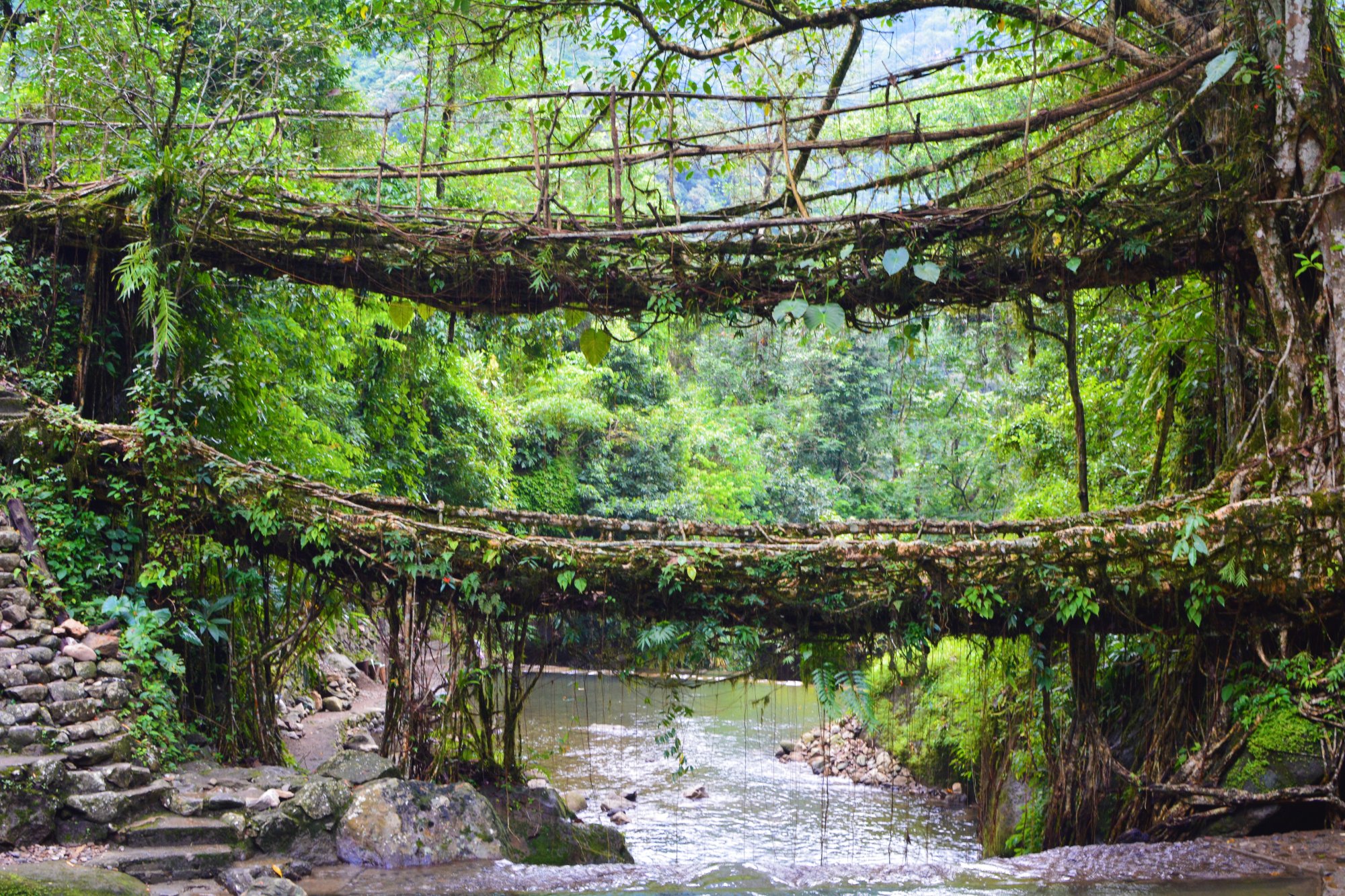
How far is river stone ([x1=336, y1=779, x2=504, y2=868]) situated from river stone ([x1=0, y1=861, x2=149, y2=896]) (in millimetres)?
1267

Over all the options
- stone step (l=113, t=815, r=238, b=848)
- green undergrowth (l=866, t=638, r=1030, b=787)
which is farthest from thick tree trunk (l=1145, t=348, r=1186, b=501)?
stone step (l=113, t=815, r=238, b=848)

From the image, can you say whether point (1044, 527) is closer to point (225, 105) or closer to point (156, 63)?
point (225, 105)

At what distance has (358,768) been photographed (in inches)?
244

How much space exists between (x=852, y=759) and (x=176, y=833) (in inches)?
338

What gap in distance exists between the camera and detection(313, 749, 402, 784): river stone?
611cm

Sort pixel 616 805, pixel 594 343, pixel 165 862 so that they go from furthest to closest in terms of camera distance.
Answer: pixel 616 805, pixel 594 343, pixel 165 862

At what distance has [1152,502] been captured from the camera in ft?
20.0

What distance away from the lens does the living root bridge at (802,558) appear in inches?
221

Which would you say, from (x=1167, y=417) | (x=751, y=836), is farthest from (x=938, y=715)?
(x=1167, y=417)

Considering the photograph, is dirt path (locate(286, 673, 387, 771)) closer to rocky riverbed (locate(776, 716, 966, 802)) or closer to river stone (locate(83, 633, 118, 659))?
river stone (locate(83, 633, 118, 659))

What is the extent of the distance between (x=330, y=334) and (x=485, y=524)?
5.34m

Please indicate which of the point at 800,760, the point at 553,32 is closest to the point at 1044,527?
the point at 800,760

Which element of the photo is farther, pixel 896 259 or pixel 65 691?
pixel 896 259

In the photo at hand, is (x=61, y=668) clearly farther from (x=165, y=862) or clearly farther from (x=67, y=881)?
(x=67, y=881)
